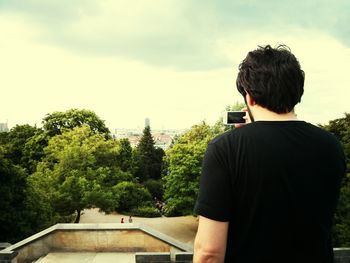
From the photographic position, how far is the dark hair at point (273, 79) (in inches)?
67.9

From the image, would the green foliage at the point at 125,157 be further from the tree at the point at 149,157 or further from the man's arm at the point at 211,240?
the man's arm at the point at 211,240

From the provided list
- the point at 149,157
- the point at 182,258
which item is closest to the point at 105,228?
the point at 182,258

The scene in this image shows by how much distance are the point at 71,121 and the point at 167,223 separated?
20217 mm

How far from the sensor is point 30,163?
39.5 meters

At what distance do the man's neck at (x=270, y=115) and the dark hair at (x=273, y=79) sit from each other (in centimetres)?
2

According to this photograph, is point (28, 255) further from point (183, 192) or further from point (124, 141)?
point (124, 141)

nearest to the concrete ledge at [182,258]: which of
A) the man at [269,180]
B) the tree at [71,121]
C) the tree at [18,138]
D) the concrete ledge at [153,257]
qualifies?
the concrete ledge at [153,257]

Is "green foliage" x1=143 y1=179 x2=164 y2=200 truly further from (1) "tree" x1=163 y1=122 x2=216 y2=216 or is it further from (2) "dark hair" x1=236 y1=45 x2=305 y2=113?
(2) "dark hair" x1=236 y1=45 x2=305 y2=113

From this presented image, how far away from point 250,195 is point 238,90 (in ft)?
1.69

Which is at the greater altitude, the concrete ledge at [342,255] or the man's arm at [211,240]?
the man's arm at [211,240]

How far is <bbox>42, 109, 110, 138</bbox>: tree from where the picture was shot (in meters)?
44.6

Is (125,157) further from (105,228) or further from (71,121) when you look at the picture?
(105,228)

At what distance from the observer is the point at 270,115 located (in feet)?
5.76

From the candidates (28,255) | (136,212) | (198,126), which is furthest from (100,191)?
(198,126)
